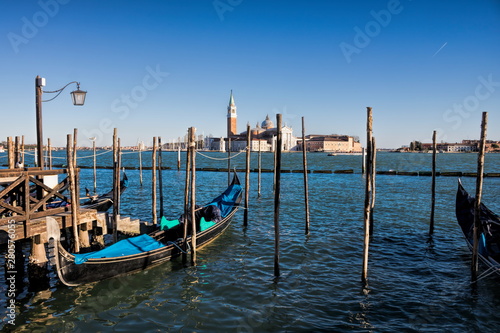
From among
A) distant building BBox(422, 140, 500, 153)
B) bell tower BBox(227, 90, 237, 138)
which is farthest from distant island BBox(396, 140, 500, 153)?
bell tower BBox(227, 90, 237, 138)

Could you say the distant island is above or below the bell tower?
below

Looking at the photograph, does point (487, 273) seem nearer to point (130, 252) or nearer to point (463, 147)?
point (130, 252)

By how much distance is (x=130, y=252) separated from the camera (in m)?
6.64

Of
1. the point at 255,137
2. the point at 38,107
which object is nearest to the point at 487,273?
the point at 38,107

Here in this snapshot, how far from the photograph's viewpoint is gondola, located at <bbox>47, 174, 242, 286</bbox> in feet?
18.6

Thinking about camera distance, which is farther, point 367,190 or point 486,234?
point 486,234

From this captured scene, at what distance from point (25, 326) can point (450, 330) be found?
5.88m

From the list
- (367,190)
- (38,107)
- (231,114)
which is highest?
(231,114)

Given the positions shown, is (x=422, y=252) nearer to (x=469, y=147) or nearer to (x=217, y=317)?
(x=217, y=317)

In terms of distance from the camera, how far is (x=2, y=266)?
287 inches

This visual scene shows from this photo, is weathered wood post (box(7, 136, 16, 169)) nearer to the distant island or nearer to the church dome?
the church dome

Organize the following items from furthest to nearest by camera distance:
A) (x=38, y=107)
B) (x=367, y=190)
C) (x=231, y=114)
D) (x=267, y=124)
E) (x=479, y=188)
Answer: (x=267, y=124), (x=231, y=114), (x=38, y=107), (x=367, y=190), (x=479, y=188)

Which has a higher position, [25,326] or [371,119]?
[371,119]

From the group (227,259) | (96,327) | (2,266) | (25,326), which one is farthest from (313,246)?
(2,266)
